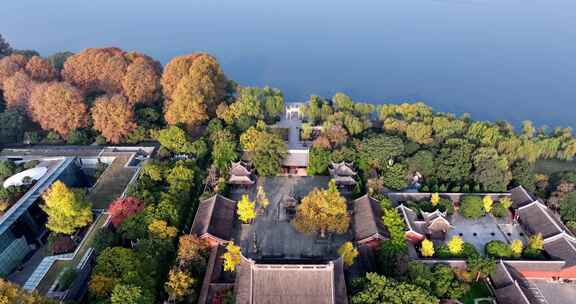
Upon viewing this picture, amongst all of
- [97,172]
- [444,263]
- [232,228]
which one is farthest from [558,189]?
[97,172]

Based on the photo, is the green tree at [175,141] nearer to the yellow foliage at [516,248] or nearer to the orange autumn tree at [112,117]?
the orange autumn tree at [112,117]

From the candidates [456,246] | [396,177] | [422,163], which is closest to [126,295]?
[456,246]

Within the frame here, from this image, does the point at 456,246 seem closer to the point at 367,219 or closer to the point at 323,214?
the point at 367,219

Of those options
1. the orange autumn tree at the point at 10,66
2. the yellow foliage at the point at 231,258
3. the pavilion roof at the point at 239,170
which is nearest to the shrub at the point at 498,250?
the yellow foliage at the point at 231,258

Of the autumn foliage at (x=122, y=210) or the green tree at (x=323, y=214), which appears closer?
the green tree at (x=323, y=214)

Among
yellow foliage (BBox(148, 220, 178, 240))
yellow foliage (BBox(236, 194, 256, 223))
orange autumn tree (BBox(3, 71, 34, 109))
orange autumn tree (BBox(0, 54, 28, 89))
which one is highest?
orange autumn tree (BBox(0, 54, 28, 89))

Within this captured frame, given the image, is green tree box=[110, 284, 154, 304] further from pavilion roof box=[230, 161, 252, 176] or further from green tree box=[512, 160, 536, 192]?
green tree box=[512, 160, 536, 192]

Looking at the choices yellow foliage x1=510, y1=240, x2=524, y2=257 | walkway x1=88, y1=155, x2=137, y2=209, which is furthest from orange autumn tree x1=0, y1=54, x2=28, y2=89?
yellow foliage x1=510, y1=240, x2=524, y2=257
